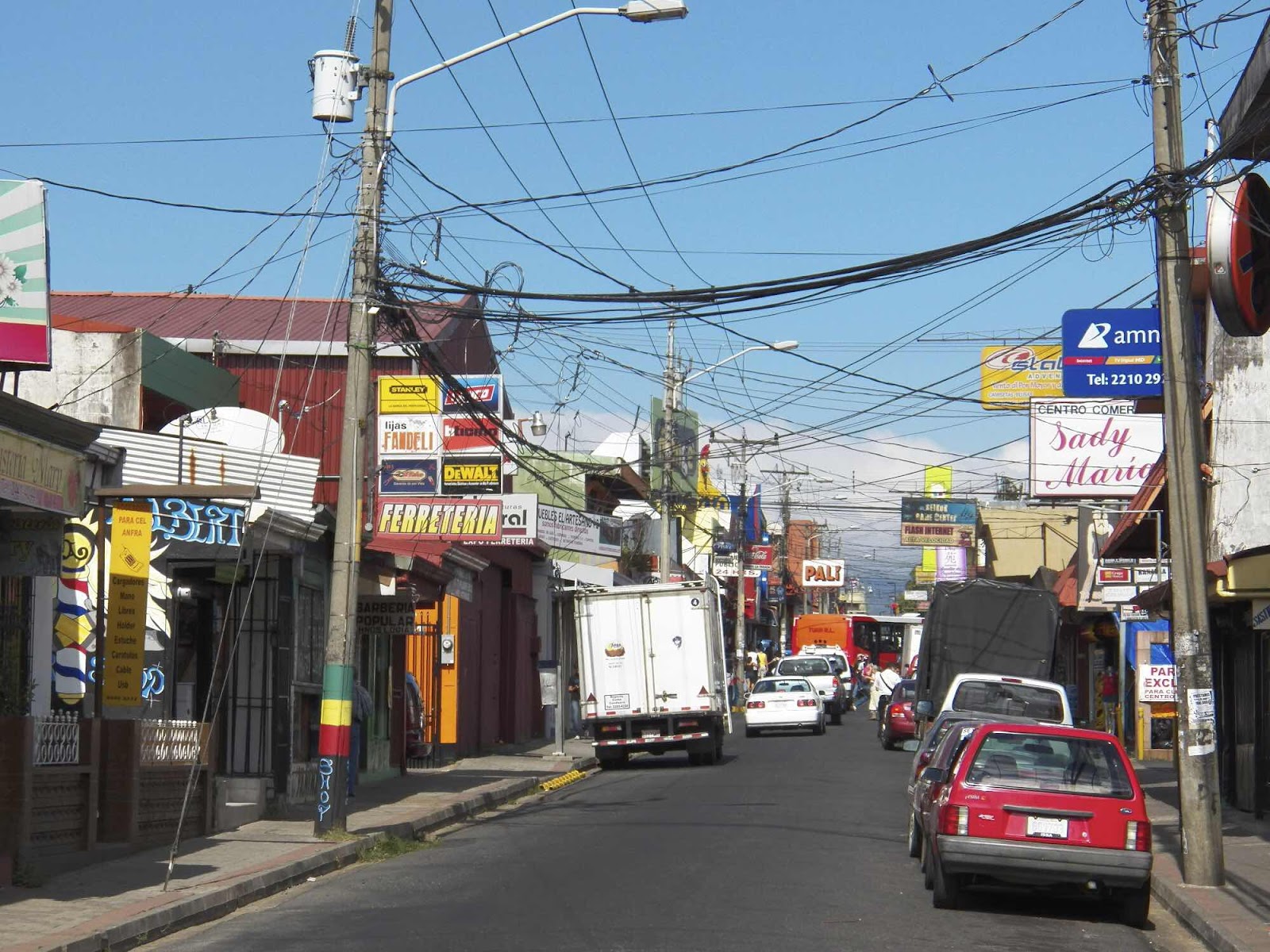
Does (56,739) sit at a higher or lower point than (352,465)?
lower

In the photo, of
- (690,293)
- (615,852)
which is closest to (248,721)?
(615,852)

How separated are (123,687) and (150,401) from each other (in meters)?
15.5

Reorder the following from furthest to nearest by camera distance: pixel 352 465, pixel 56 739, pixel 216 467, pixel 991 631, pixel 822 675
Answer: pixel 822 675 < pixel 991 631 < pixel 216 467 < pixel 352 465 < pixel 56 739

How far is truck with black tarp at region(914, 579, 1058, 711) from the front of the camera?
29.4 meters

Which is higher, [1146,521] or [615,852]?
[1146,521]

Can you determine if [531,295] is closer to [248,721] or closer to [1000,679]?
[248,721]

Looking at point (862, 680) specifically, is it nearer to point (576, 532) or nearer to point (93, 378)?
point (576, 532)

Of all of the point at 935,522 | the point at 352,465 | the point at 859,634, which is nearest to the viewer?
the point at 352,465

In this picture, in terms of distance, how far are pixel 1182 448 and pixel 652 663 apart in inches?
651

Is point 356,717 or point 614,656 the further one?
point 614,656

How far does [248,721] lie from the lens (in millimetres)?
21047

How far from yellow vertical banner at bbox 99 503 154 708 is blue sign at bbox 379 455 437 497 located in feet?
34.8

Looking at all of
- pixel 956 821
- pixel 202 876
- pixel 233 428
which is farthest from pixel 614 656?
pixel 956 821

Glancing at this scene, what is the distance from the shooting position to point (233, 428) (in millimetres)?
24906
